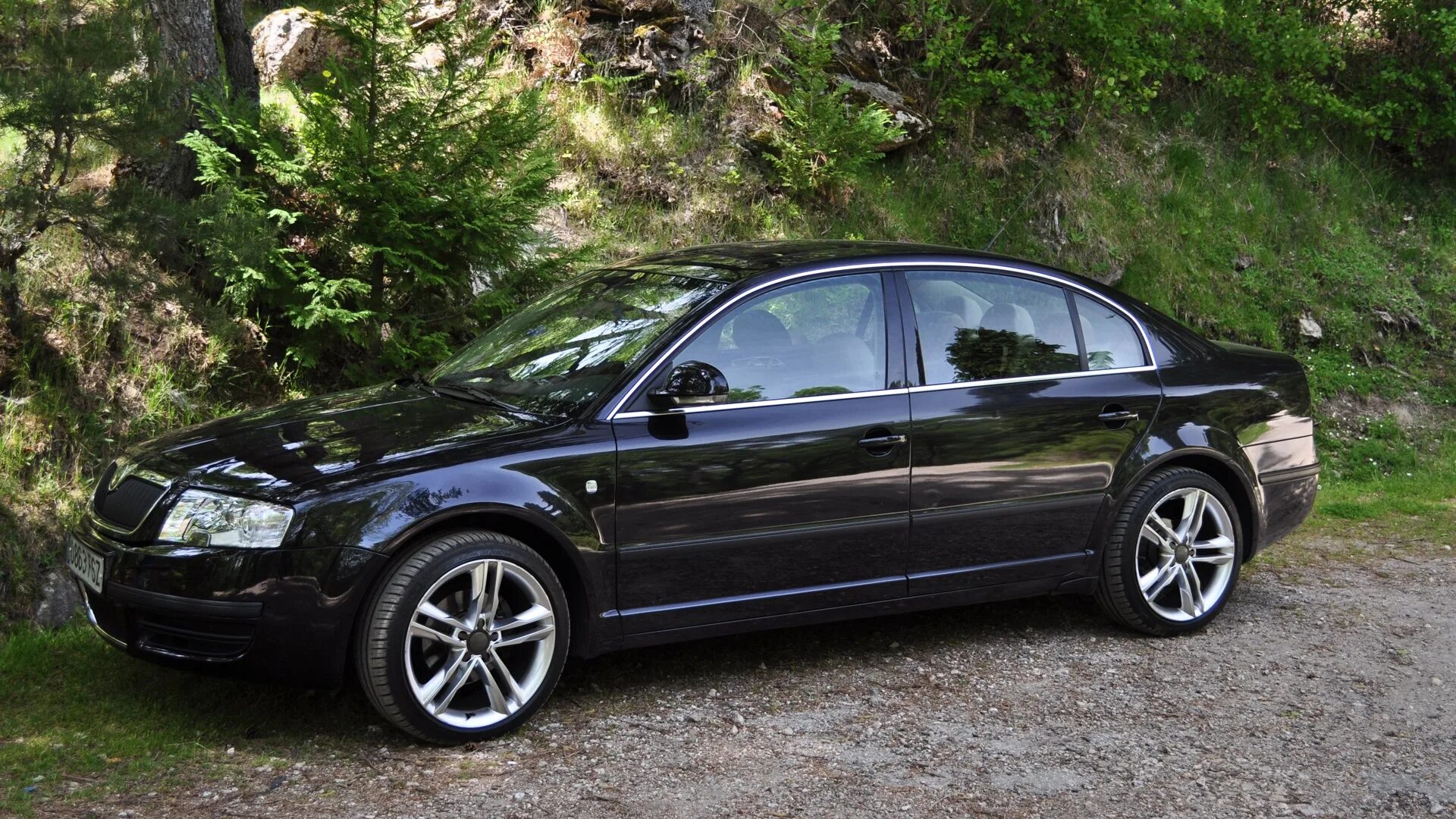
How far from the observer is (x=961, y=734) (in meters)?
4.70

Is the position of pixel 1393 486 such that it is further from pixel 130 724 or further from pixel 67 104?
pixel 67 104

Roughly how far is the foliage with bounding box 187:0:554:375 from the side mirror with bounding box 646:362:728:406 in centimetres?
279

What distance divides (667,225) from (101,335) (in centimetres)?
422

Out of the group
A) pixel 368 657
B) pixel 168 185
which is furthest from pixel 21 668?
pixel 168 185

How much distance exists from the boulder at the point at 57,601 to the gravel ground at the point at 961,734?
2059mm

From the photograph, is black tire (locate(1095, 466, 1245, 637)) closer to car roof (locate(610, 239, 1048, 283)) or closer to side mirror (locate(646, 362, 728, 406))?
car roof (locate(610, 239, 1048, 283))

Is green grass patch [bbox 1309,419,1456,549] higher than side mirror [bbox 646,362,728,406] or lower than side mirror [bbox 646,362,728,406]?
lower

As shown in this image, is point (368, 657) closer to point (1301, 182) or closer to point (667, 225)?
point (667, 225)

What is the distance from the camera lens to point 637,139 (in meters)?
10.2

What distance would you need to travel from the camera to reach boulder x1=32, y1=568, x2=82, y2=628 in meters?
5.77

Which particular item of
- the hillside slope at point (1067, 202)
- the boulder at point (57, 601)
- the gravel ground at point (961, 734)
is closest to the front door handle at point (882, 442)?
the gravel ground at point (961, 734)

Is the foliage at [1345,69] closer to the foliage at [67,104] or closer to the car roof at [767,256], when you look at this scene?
the car roof at [767,256]

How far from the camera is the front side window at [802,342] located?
16.4 feet

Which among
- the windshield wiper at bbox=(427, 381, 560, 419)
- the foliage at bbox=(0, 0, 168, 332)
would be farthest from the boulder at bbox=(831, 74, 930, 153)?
the windshield wiper at bbox=(427, 381, 560, 419)
